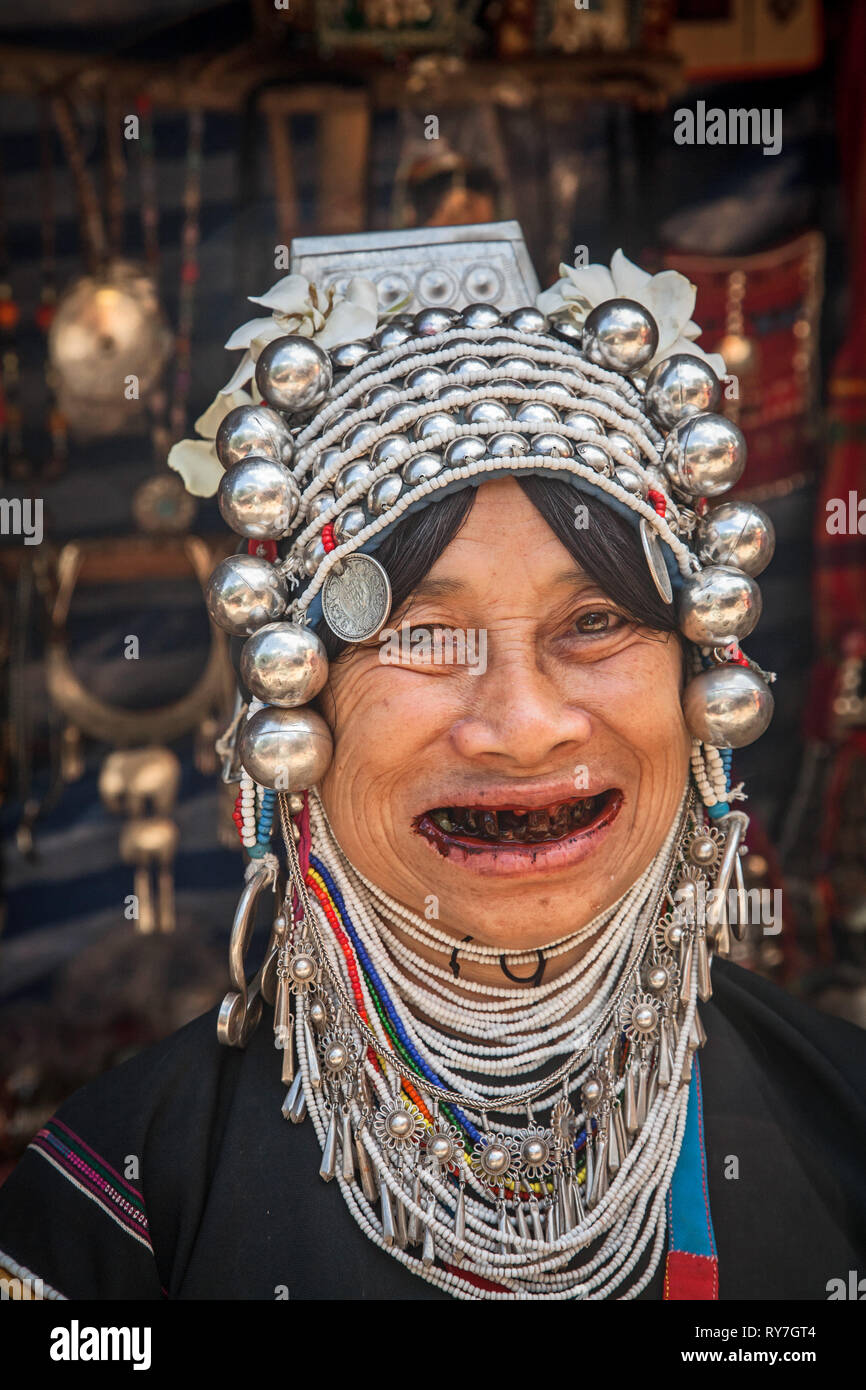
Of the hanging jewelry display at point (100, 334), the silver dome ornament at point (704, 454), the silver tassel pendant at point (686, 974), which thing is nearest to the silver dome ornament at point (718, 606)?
the silver dome ornament at point (704, 454)

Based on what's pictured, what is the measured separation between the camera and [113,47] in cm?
320

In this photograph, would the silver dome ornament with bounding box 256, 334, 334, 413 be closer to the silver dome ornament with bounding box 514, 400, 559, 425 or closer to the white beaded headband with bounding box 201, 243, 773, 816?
the white beaded headband with bounding box 201, 243, 773, 816

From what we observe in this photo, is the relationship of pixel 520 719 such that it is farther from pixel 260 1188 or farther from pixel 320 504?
pixel 260 1188

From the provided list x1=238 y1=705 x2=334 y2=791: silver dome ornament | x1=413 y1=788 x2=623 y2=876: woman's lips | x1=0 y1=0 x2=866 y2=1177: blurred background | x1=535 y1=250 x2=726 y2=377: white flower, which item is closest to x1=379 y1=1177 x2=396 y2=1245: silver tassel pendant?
x1=413 y1=788 x2=623 y2=876: woman's lips

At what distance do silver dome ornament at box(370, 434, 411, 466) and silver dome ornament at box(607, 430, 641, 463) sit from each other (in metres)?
0.27

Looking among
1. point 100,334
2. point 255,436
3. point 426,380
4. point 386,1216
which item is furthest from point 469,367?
point 100,334

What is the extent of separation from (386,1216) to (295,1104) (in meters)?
0.19

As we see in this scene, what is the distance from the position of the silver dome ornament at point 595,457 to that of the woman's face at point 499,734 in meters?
0.09

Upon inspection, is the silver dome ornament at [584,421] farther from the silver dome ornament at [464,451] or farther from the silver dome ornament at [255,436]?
the silver dome ornament at [255,436]

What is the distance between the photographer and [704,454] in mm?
1817
